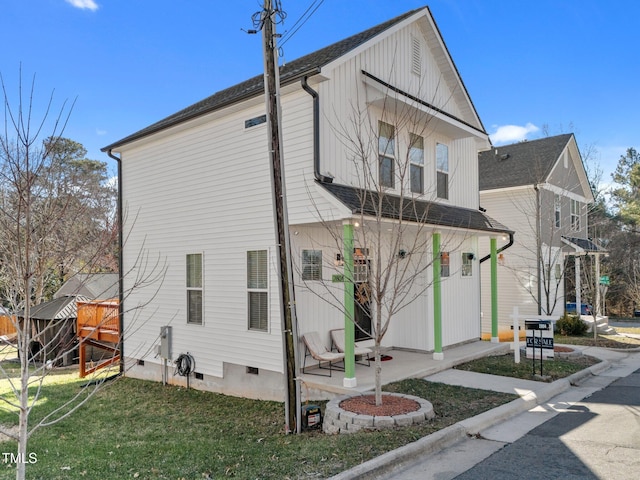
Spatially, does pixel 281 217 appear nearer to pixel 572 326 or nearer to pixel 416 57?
pixel 416 57

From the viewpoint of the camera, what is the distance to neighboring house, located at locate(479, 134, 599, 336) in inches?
747

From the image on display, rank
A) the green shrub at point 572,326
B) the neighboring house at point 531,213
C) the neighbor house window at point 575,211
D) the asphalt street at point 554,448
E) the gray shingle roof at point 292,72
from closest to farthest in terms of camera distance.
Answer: the asphalt street at point 554,448
the gray shingle roof at point 292,72
the green shrub at point 572,326
the neighboring house at point 531,213
the neighbor house window at point 575,211

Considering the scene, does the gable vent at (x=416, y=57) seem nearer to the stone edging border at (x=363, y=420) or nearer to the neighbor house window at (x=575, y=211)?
the stone edging border at (x=363, y=420)

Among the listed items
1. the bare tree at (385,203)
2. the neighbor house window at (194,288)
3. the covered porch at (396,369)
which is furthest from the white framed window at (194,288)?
the covered porch at (396,369)

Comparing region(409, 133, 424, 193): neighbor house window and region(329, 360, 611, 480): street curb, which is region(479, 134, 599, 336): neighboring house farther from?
region(329, 360, 611, 480): street curb

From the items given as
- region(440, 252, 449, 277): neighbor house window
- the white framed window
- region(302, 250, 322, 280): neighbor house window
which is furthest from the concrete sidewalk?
the white framed window

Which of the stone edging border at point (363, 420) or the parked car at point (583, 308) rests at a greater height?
the stone edging border at point (363, 420)

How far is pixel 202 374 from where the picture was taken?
10.9 meters

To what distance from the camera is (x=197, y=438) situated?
735 cm

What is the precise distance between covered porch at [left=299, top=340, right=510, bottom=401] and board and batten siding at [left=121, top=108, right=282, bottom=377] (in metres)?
1.06

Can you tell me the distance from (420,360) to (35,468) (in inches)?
284

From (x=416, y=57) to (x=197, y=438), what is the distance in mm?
9614

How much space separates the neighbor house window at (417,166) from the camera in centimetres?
1088

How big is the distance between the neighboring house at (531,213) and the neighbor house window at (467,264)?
6536 millimetres
